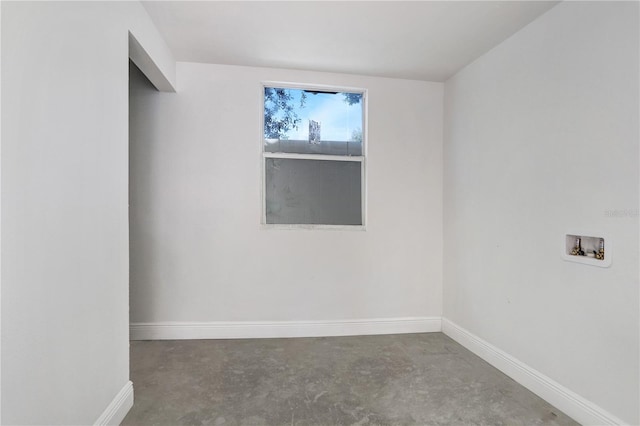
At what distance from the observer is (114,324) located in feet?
5.69

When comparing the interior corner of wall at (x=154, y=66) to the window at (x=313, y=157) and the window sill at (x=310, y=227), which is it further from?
the window sill at (x=310, y=227)

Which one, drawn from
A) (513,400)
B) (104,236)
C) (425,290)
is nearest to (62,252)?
(104,236)

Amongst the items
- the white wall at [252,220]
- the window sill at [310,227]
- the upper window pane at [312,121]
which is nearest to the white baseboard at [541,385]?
the white wall at [252,220]

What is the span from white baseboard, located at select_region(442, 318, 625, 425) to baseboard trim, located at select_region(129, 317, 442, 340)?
1.63 ft

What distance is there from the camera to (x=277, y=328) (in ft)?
10.2

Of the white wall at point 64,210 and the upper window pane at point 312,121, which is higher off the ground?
the upper window pane at point 312,121

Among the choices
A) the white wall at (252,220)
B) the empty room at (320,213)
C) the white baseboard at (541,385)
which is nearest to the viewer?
the empty room at (320,213)

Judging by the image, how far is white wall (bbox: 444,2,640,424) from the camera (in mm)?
1652

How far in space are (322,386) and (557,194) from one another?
1.99m

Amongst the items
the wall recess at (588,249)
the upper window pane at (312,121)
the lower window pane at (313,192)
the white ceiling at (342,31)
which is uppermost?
the white ceiling at (342,31)

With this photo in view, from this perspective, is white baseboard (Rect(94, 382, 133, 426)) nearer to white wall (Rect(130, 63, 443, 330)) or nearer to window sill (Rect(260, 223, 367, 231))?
white wall (Rect(130, 63, 443, 330))

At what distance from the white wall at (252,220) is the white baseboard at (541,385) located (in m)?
0.66

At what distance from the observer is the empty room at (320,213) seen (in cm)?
132

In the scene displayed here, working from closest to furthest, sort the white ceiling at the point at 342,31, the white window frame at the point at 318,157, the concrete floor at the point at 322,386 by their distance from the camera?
1. the concrete floor at the point at 322,386
2. the white ceiling at the point at 342,31
3. the white window frame at the point at 318,157
